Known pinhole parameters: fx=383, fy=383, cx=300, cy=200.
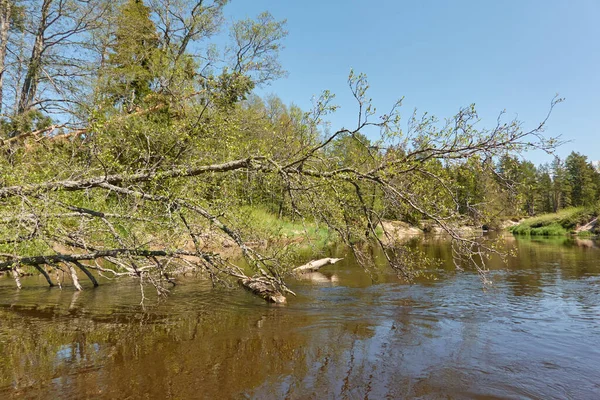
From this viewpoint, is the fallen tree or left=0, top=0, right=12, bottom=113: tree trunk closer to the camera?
the fallen tree

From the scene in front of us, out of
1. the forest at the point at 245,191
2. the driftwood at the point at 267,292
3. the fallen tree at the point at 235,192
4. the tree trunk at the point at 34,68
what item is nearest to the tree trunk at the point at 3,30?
the tree trunk at the point at 34,68

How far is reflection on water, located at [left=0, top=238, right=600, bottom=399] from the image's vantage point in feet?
17.0

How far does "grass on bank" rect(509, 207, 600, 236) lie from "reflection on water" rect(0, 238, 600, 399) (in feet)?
119

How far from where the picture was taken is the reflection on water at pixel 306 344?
17.0 ft

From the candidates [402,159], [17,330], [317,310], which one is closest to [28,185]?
[17,330]

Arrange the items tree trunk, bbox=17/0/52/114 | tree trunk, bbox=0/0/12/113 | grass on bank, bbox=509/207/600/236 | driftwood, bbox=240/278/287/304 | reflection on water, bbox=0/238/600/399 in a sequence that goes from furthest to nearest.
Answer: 1. grass on bank, bbox=509/207/600/236
2. tree trunk, bbox=17/0/52/114
3. tree trunk, bbox=0/0/12/113
4. driftwood, bbox=240/278/287/304
5. reflection on water, bbox=0/238/600/399

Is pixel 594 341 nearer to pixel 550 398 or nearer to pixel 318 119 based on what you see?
pixel 550 398

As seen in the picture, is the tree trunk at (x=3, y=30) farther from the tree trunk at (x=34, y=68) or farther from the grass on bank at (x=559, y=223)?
the grass on bank at (x=559, y=223)

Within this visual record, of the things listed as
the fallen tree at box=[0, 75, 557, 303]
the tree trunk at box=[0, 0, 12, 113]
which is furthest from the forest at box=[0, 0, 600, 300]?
the tree trunk at box=[0, 0, 12, 113]

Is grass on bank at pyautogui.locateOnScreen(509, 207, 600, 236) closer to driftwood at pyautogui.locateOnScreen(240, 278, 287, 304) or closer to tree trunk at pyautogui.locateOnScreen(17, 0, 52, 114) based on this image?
driftwood at pyautogui.locateOnScreen(240, 278, 287, 304)

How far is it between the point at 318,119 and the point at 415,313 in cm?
516

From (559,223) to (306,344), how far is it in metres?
48.6

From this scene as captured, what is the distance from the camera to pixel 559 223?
44.9 metres

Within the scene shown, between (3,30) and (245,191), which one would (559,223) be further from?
(3,30)
